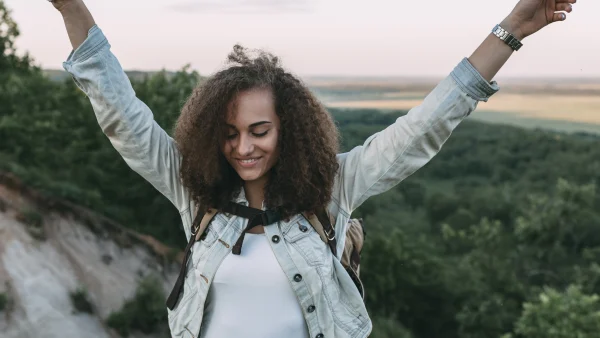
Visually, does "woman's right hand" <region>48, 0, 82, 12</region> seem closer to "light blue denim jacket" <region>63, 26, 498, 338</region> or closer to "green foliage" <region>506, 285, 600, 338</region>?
"light blue denim jacket" <region>63, 26, 498, 338</region>

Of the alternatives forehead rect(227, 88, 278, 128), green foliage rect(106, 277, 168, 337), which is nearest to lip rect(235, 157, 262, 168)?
forehead rect(227, 88, 278, 128)

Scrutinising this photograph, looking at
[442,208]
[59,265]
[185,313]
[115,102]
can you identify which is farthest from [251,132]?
[442,208]

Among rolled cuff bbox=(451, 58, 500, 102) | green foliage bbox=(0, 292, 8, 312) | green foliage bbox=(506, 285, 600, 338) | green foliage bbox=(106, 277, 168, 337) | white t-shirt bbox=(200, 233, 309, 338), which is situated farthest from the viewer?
green foliage bbox=(506, 285, 600, 338)

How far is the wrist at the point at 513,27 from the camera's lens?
211 cm

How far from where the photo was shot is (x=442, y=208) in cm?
2652

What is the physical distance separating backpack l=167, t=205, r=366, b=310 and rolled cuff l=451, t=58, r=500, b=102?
1.82 ft

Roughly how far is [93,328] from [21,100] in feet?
15.6

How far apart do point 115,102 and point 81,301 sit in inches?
346

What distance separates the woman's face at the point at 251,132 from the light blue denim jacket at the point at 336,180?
0.13m

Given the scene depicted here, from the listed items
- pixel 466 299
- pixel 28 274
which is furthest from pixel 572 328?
pixel 28 274

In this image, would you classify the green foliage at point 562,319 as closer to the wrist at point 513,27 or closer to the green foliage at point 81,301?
the green foliage at point 81,301

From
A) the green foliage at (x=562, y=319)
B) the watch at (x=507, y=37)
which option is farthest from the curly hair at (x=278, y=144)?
the green foliage at (x=562, y=319)

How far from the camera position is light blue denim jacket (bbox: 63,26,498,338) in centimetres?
211

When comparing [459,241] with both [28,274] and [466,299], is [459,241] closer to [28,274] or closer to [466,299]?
[466,299]
